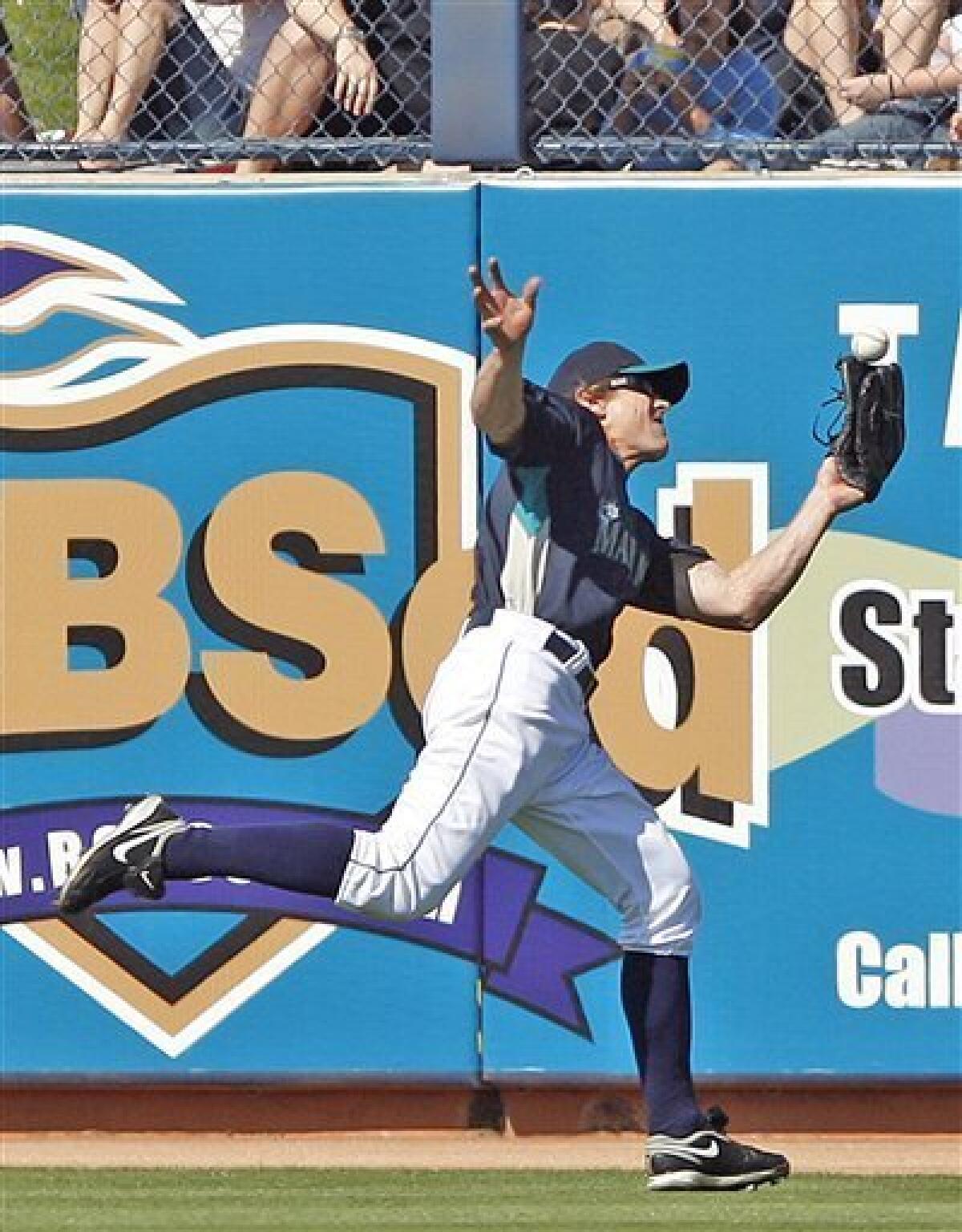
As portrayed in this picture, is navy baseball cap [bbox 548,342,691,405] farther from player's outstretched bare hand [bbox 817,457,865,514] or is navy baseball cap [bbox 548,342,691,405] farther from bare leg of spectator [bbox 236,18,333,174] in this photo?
bare leg of spectator [bbox 236,18,333,174]

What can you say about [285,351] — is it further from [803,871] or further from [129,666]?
[803,871]

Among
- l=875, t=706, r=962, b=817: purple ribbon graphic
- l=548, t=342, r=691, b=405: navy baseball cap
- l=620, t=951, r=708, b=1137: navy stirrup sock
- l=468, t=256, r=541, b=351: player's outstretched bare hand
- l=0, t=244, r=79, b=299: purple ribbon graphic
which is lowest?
l=620, t=951, r=708, b=1137: navy stirrup sock

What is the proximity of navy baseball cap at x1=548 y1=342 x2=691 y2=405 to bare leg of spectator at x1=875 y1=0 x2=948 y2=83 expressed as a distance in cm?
203

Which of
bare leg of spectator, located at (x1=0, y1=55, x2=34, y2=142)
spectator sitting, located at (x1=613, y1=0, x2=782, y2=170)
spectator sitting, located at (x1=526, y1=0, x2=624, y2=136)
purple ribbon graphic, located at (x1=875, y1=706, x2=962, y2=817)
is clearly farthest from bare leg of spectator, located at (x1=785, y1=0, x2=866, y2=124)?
bare leg of spectator, located at (x1=0, y1=55, x2=34, y2=142)

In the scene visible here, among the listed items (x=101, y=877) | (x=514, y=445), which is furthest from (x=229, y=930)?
(x=514, y=445)

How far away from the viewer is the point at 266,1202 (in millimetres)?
6754

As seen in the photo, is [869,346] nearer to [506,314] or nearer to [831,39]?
[506,314]

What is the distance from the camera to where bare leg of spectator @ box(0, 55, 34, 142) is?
27.0 feet

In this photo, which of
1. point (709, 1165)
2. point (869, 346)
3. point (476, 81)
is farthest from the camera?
point (476, 81)

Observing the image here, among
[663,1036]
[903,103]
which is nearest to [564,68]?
[903,103]

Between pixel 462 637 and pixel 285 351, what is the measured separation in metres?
2.04

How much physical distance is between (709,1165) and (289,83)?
3704 mm

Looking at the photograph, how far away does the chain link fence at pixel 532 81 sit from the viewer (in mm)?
7957

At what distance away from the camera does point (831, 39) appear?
797 centimetres
